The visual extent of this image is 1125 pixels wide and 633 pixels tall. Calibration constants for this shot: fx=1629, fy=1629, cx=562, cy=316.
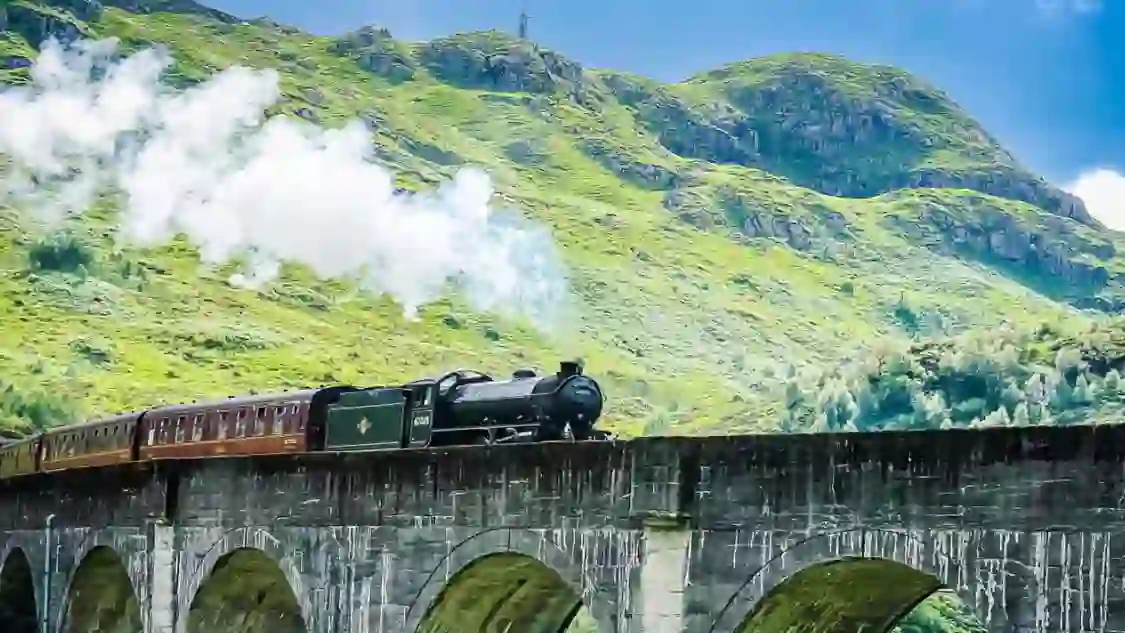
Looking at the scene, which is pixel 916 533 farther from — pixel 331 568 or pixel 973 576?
pixel 331 568

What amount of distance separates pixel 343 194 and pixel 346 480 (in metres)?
134

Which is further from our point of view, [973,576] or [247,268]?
[247,268]

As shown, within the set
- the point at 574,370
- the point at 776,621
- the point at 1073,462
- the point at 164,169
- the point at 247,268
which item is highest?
the point at 164,169

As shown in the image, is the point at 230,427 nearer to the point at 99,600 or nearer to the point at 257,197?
the point at 99,600

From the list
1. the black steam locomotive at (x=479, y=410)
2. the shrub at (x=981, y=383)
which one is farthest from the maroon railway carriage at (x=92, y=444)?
the shrub at (x=981, y=383)

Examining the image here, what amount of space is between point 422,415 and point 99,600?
1094cm

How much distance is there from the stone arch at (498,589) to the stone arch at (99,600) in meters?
12.9

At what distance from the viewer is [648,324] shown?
165625 millimetres

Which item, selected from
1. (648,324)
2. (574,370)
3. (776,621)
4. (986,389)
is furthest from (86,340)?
(776,621)

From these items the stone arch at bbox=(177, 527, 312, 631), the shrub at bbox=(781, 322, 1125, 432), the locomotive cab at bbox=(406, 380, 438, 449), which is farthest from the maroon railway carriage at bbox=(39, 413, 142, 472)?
the shrub at bbox=(781, 322, 1125, 432)

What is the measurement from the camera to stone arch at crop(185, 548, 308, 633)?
90.8ft

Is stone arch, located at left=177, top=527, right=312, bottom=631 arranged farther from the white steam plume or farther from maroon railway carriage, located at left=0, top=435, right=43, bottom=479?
the white steam plume

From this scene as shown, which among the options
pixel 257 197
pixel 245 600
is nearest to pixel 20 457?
pixel 245 600

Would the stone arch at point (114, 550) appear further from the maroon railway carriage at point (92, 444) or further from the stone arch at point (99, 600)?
the maroon railway carriage at point (92, 444)
